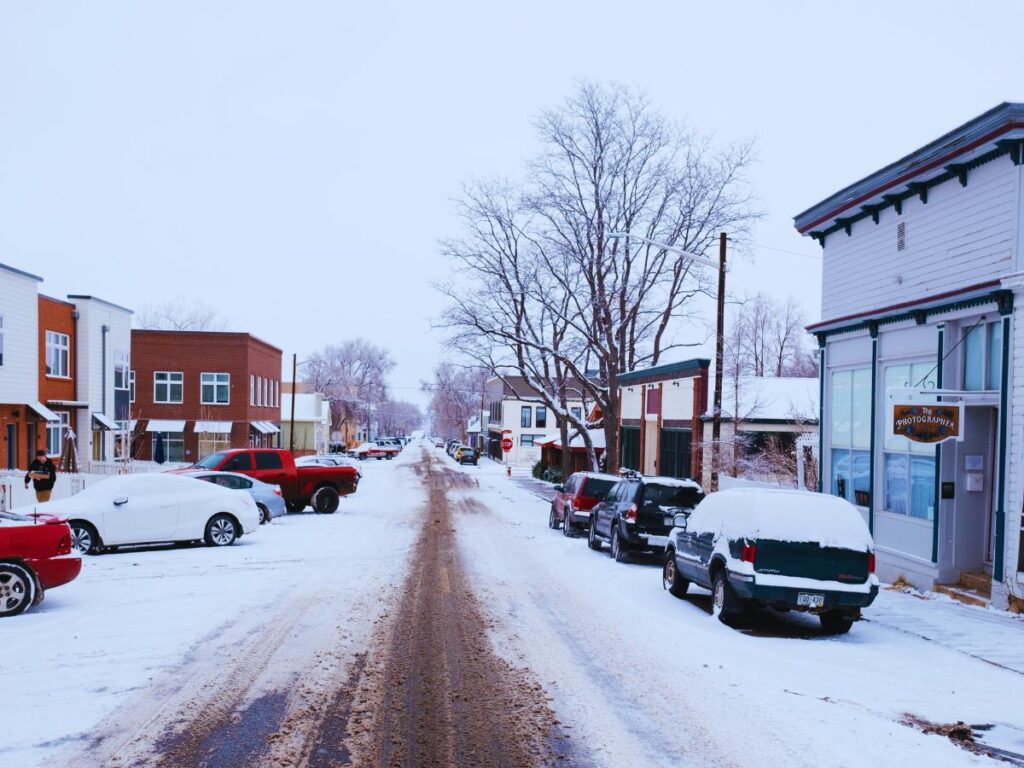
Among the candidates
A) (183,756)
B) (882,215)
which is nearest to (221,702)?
(183,756)

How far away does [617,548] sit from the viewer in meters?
18.4

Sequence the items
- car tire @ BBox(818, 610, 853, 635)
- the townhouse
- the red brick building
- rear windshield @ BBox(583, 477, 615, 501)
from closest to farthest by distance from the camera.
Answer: car tire @ BBox(818, 610, 853, 635), the townhouse, rear windshield @ BBox(583, 477, 615, 501), the red brick building

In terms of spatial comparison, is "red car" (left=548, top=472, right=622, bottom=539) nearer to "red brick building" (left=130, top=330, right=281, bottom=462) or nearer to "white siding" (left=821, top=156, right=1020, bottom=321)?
"white siding" (left=821, top=156, right=1020, bottom=321)

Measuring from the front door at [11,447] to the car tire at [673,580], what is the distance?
88.8 feet

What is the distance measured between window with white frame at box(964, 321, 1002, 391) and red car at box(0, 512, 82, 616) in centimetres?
1284

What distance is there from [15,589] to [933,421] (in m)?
12.5

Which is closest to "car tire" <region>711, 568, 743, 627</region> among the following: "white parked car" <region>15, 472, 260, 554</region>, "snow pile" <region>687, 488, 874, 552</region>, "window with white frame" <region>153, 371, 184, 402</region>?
"snow pile" <region>687, 488, 874, 552</region>

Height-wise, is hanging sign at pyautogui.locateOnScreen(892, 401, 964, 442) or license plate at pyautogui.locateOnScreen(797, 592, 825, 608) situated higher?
hanging sign at pyautogui.locateOnScreen(892, 401, 964, 442)

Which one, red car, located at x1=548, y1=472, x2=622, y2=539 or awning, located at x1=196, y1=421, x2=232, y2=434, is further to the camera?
awning, located at x1=196, y1=421, x2=232, y2=434

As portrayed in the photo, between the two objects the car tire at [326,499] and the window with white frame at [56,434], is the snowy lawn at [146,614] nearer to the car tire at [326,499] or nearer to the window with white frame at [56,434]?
the car tire at [326,499]

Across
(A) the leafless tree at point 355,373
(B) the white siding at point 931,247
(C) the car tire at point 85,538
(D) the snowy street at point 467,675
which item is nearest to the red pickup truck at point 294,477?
(C) the car tire at point 85,538

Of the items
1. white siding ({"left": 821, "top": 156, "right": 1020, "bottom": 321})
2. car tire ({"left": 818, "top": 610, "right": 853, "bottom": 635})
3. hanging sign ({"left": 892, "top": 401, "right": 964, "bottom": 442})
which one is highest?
white siding ({"left": 821, "top": 156, "right": 1020, "bottom": 321})

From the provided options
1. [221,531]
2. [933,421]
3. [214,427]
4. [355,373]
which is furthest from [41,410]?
[355,373]

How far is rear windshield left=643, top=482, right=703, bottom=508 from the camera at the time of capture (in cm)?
1819
